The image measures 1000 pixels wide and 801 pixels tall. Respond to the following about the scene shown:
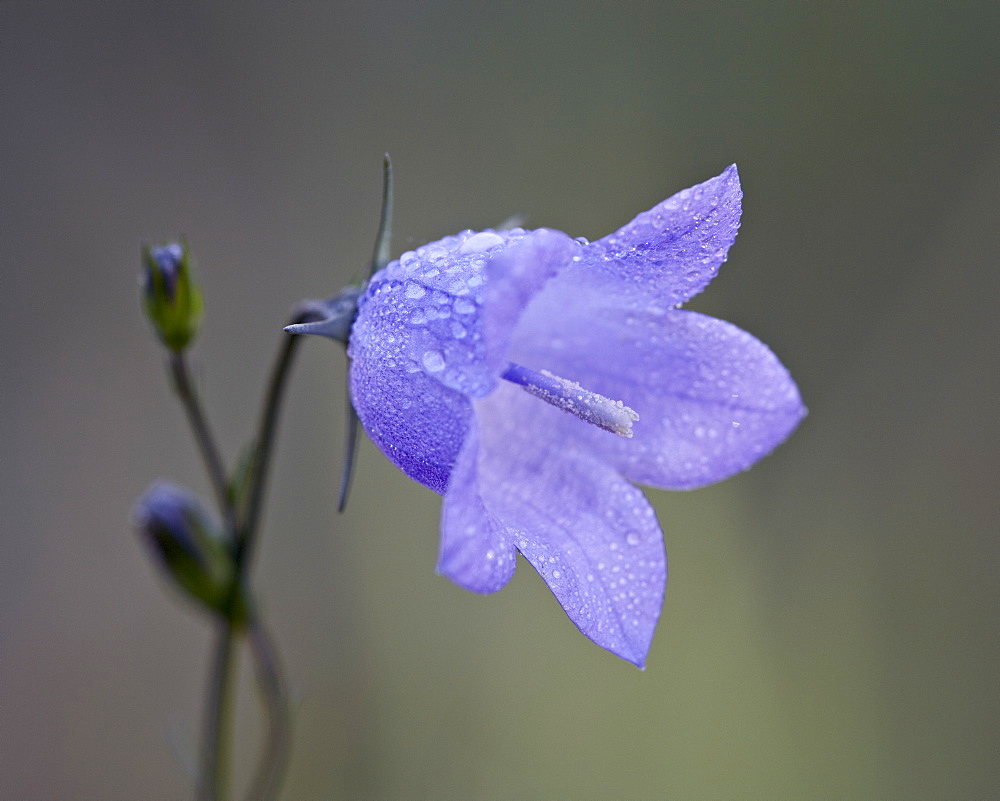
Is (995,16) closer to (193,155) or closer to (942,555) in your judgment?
(942,555)

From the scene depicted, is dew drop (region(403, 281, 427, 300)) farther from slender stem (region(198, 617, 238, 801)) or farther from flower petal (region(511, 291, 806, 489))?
slender stem (region(198, 617, 238, 801))

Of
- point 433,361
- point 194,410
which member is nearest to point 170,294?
point 194,410

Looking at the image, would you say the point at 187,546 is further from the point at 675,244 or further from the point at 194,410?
the point at 675,244

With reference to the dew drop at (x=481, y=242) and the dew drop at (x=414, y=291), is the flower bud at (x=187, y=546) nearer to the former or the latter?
the dew drop at (x=414, y=291)

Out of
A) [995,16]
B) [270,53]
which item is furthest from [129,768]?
[995,16]

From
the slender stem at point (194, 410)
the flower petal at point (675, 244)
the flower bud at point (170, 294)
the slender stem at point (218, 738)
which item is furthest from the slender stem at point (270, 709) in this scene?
the flower petal at point (675, 244)
